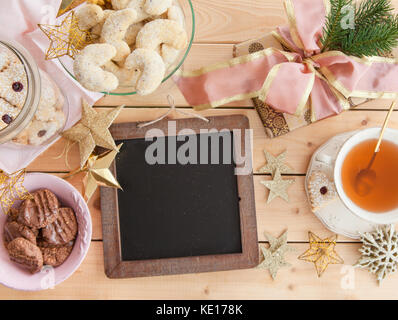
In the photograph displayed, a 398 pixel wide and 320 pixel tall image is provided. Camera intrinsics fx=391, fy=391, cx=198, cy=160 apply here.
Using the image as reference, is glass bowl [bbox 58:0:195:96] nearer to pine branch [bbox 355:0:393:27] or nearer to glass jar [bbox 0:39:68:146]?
glass jar [bbox 0:39:68:146]

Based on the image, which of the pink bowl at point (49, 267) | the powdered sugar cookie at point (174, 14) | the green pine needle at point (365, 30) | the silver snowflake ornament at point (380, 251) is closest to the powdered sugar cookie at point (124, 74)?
the powdered sugar cookie at point (174, 14)

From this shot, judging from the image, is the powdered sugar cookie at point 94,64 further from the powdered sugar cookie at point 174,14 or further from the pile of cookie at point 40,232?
the pile of cookie at point 40,232

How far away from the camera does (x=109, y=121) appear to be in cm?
74

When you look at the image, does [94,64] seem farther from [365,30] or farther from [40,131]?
[365,30]

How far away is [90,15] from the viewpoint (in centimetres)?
59

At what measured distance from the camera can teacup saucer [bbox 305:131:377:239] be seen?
0.78 meters

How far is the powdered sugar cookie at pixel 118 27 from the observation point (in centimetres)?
57

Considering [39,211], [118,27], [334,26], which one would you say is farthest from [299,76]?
[39,211]

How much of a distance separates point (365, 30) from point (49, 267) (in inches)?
28.4

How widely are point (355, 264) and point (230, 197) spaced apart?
0.98 ft

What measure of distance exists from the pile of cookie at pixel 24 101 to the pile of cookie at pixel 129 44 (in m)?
0.10

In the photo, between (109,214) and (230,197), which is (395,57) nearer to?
(230,197)

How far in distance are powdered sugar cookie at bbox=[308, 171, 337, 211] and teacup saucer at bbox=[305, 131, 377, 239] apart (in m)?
0.01

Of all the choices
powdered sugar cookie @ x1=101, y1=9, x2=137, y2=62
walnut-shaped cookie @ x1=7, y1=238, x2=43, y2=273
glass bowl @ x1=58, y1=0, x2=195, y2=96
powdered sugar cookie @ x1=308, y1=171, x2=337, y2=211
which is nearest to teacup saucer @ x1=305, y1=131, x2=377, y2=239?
powdered sugar cookie @ x1=308, y1=171, x2=337, y2=211
